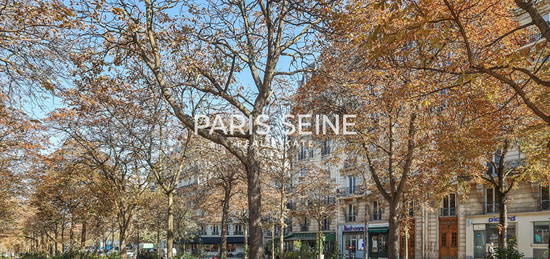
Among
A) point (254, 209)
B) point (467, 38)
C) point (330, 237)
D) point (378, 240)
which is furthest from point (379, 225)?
point (467, 38)

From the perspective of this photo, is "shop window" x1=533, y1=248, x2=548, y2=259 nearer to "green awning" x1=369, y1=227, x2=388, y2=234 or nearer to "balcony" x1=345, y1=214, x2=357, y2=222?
"green awning" x1=369, y1=227, x2=388, y2=234

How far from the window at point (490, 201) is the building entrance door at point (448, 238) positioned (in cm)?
315

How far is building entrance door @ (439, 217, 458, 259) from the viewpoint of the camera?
36875 mm

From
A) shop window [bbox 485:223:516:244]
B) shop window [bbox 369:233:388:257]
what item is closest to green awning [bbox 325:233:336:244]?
shop window [bbox 369:233:388:257]

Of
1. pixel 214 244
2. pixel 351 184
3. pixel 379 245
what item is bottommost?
pixel 214 244

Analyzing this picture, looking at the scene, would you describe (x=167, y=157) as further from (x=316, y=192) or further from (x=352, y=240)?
(x=352, y=240)

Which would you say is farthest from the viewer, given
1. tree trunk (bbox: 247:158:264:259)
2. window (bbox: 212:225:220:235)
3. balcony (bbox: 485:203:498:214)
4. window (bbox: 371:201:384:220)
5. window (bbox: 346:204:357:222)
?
window (bbox: 212:225:220:235)

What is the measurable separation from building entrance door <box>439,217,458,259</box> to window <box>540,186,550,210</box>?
7374mm

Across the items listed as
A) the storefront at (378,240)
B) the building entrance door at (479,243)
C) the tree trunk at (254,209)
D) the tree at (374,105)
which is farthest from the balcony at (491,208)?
the tree trunk at (254,209)

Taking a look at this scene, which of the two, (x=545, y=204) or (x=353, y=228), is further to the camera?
(x=353, y=228)

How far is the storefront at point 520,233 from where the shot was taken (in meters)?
30.5

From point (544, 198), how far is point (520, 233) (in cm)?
269

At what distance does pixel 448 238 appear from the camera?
37.5 m

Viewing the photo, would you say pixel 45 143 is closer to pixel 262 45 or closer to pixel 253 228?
pixel 262 45
